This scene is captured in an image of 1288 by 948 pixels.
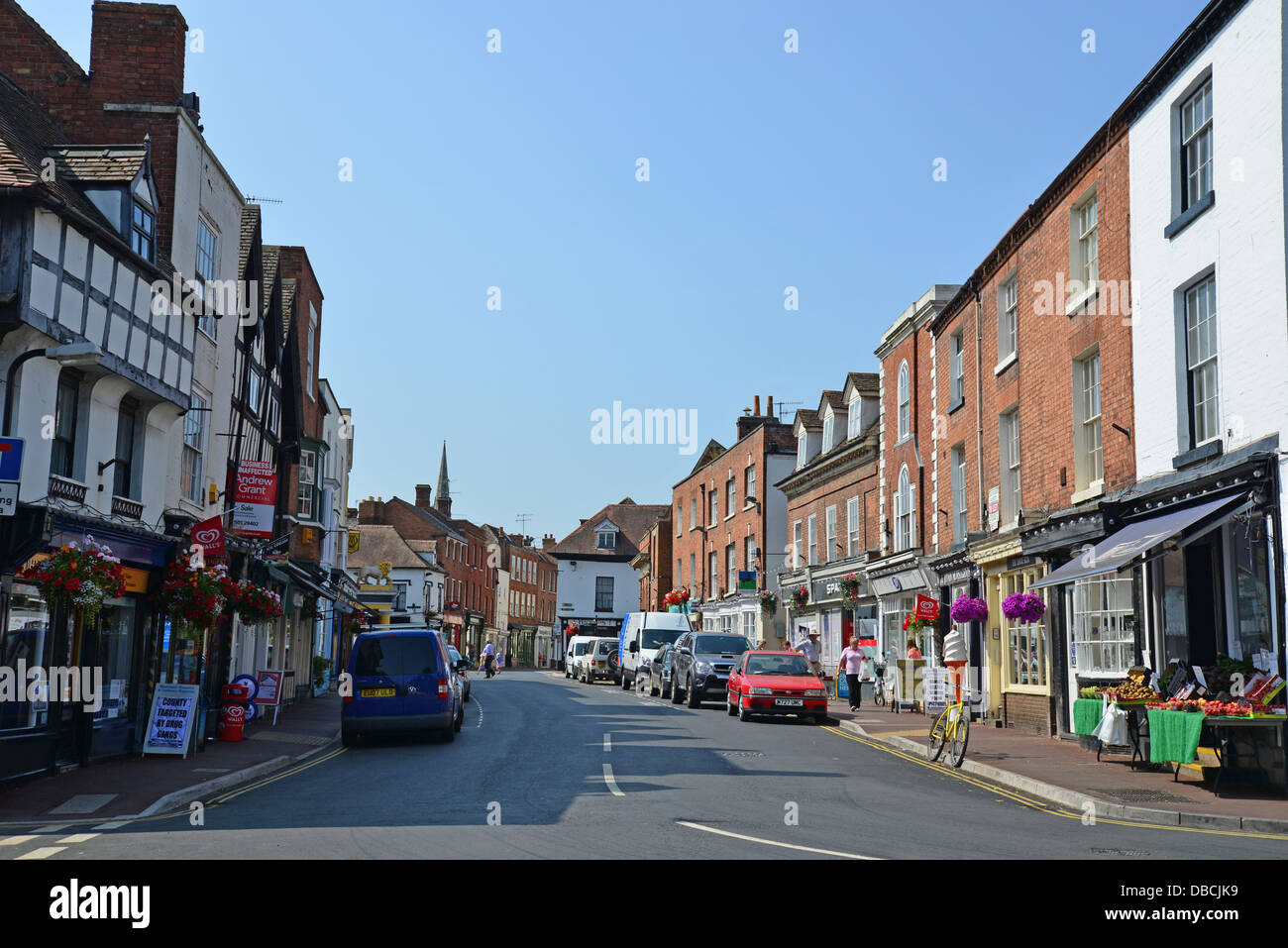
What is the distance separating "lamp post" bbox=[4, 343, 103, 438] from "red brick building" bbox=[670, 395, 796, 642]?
3223 centimetres

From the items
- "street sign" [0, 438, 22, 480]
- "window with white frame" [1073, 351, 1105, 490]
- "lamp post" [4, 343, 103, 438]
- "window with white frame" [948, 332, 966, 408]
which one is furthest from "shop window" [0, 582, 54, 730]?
"window with white frame" [948, 332, 966, 408]

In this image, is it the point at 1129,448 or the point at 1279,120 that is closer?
the point at 1279,120

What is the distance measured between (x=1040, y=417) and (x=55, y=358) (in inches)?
615

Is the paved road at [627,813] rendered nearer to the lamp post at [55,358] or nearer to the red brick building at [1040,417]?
the red brick building at [1040,417]

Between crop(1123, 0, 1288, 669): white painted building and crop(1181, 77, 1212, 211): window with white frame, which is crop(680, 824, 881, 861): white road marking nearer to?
crop(1123, 0, 1288, 669): white painted building

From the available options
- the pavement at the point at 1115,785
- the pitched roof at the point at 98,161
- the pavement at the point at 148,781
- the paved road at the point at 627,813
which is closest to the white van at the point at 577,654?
the pavement at the point at 148,781

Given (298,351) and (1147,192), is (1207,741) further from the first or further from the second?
(298,351)

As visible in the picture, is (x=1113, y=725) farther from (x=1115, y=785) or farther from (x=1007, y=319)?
(x=1007, y=319)

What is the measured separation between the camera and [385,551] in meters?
75.2

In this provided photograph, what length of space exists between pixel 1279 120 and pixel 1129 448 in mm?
5450

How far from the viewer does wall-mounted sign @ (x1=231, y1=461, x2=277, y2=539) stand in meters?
22.4
